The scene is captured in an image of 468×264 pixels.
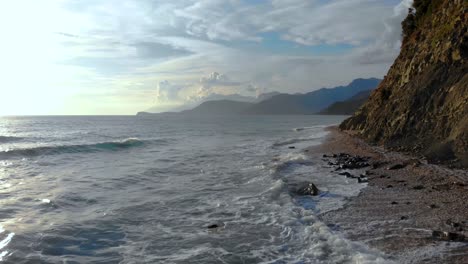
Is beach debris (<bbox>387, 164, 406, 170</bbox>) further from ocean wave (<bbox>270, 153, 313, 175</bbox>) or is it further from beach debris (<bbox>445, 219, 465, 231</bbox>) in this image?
beach debris (<bbox>445, 219, 465, 231</bbox>)

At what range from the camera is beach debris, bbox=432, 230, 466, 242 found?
9.32 metres

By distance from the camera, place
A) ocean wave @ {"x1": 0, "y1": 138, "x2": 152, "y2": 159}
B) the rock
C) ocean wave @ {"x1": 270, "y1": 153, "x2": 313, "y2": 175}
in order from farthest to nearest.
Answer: ocean wave @ {"x1": 0, "y1": 138, "x2": 152, "y2": 159}
ocean wave @ {"x1": 270, "y1": 153, "x2": 313, "y2": 175}
the rock

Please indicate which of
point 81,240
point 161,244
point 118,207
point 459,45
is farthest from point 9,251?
point 459,45

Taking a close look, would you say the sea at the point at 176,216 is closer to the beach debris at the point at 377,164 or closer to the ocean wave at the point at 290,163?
the ocean wave at the point at 290,163

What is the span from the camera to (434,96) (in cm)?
2375

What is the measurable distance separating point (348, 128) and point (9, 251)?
51379mm

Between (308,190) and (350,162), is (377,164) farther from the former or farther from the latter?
(308,190)

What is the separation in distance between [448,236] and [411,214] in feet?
8.41

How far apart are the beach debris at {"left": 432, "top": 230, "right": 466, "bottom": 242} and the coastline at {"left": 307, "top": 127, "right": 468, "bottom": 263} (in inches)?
1.8

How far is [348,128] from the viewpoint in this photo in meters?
55.9

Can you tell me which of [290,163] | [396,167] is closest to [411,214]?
[396,167]

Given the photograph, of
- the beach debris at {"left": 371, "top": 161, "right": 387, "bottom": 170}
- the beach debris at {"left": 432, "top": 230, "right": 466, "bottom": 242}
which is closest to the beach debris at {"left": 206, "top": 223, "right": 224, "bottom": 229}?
the beach debris at {"left": 432, "top": 230, "right": 466, "bottom": 242}

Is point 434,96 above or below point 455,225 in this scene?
above

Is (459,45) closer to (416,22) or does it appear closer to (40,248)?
(416,22)
